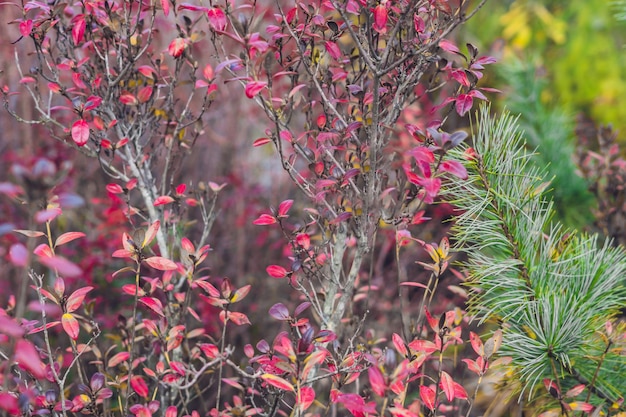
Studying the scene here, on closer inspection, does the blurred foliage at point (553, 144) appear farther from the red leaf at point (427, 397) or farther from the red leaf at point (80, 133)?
the red leaf at point (80, 133)

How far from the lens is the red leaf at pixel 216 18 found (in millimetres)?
1350

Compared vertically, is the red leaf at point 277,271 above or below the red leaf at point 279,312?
above

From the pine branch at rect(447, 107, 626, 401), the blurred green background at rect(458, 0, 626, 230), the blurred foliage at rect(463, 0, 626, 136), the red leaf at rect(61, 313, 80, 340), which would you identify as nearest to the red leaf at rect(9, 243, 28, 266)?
the red leaf at rect(61, 313, 80, 340)

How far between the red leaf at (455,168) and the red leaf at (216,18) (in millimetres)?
642

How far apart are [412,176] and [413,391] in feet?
4.86

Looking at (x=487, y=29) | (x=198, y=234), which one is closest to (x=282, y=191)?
(x=198, y=234)

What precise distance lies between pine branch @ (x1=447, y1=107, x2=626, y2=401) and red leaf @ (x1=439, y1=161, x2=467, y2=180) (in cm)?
23

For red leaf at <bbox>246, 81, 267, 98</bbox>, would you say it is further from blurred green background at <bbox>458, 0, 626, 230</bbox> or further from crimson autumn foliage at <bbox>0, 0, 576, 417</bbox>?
blurred green background at <bbox>458, 0, 626, 230</bbox>

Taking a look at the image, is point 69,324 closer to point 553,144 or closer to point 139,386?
point 139,386

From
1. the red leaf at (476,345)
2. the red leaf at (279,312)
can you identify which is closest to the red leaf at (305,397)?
the red leaf at (279,312)

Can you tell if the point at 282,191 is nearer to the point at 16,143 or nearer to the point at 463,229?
the point at 16,143

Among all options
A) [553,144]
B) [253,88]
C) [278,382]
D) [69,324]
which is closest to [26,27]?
[253,88]

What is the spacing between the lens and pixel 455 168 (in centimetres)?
112

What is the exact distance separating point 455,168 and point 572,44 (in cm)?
361
